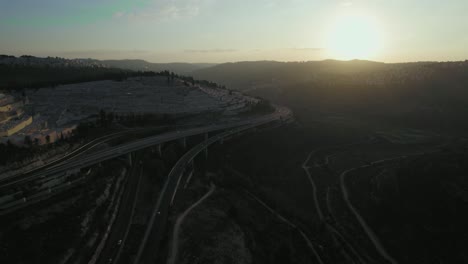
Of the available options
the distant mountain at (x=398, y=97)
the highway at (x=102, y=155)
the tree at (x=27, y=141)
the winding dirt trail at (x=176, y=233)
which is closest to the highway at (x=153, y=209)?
the highway at (x=102, y=155)

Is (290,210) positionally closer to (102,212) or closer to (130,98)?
(102,212)

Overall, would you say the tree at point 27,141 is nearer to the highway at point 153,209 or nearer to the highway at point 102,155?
the highway at point 102,155

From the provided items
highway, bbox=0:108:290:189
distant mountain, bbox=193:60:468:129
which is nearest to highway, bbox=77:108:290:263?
highway, bbox=0:108:290:189

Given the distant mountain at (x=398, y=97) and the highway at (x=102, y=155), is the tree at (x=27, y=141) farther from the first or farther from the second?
the distant mountain at (x=398, y=97)

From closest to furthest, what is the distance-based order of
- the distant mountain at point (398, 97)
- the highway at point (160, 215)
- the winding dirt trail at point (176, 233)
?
the winding dirt trail at point (176, 233) < the highway at point (160, 215) < the distant mountain at point (398, 97)

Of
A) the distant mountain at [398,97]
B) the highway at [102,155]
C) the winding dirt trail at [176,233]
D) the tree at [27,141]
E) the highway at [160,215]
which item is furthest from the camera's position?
the distant mountain at [398,97]

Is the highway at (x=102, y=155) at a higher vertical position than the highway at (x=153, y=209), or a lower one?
higher

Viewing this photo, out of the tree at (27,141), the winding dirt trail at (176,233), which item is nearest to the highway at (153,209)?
the winding dirt trail at (176,233)

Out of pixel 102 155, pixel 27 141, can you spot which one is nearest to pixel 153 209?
pixel 102 155

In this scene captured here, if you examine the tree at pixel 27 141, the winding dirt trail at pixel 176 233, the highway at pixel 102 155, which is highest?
the tree at pixel 27 141

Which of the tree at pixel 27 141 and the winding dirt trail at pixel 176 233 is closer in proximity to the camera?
the winding dirt trail at pixel 176 233

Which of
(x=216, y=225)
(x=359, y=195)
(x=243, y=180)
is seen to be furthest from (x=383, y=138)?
(x=216, y=225)
